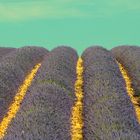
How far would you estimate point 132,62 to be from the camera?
85.8 feet

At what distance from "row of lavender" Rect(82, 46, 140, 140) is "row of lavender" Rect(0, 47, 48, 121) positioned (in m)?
2.51

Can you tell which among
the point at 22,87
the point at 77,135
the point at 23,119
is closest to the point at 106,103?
the point at 77,135

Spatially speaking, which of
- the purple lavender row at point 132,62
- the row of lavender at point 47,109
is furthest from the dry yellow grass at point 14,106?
the purple lavender row at point 132,62

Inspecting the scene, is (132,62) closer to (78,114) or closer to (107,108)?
(78,114)

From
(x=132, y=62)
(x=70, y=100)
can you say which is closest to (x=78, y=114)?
(x=70, y=100)

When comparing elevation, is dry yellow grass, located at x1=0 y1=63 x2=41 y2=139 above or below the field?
below

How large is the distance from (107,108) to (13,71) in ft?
29.6

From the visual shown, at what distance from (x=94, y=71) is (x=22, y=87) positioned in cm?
278

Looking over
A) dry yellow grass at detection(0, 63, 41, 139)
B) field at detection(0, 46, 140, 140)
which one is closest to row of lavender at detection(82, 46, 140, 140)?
field at detection(0, 46, 140, 140)

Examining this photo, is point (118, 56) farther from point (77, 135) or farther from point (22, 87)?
point (77, 135)

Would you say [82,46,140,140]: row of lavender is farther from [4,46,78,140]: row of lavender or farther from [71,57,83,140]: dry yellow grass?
[4,46,78,140]: row of lavender

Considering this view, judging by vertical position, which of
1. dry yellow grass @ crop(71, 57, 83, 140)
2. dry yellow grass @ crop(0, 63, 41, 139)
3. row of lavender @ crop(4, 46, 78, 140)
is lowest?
dry yellow grass @ crop(0, 63, 41, 139)

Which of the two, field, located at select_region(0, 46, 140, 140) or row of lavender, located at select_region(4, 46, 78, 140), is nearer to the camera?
row of lavender, located at select_region(4, 46, 78, 140)

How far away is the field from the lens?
43.2ft
